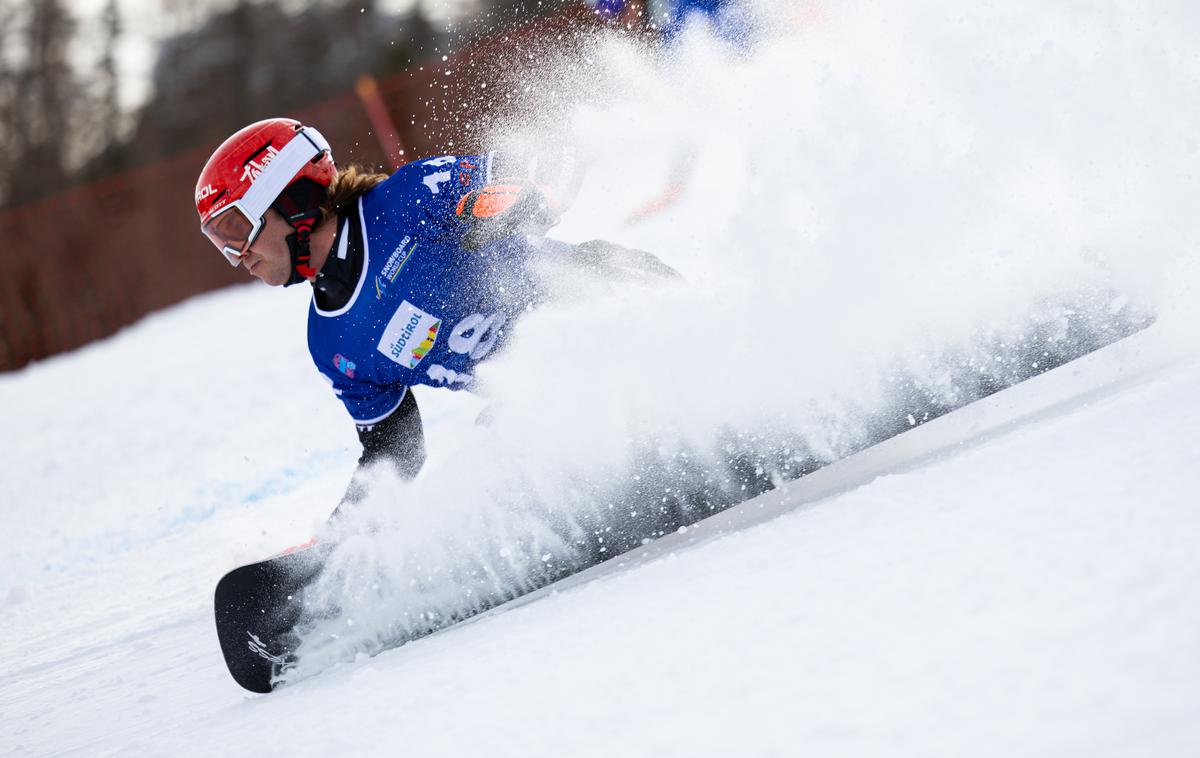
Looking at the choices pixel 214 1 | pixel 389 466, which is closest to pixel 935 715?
pixel 389 466

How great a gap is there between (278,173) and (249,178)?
0.07 metres

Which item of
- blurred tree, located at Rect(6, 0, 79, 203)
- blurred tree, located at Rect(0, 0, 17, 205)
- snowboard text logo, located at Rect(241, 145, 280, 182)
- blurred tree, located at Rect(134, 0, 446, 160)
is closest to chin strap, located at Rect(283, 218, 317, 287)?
snowboard text logo, located at Rect(241, 145, 280, 182)

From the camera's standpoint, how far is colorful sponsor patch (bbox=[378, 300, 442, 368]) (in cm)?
278

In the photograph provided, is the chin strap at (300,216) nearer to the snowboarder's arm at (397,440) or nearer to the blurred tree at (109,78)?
the snowboarder's arm at (397,440)

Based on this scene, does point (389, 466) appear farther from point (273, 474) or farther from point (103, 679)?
point (273, 474)

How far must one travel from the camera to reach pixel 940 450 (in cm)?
226

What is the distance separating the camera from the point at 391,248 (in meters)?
2.76

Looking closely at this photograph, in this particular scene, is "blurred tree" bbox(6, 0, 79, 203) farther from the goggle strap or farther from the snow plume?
the snow plume

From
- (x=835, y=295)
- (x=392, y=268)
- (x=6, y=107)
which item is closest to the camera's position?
(x=835, y=295)

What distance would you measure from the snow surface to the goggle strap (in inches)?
23.1

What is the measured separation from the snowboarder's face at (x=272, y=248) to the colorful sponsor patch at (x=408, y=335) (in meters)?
0.31

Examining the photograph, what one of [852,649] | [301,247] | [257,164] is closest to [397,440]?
[301,247]

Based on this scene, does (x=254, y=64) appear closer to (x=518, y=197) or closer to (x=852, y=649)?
(x=518, y=197)

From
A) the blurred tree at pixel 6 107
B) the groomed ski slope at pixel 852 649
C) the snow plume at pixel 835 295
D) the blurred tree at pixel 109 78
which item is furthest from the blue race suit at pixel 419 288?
the blurred tree at pixel 109 78
